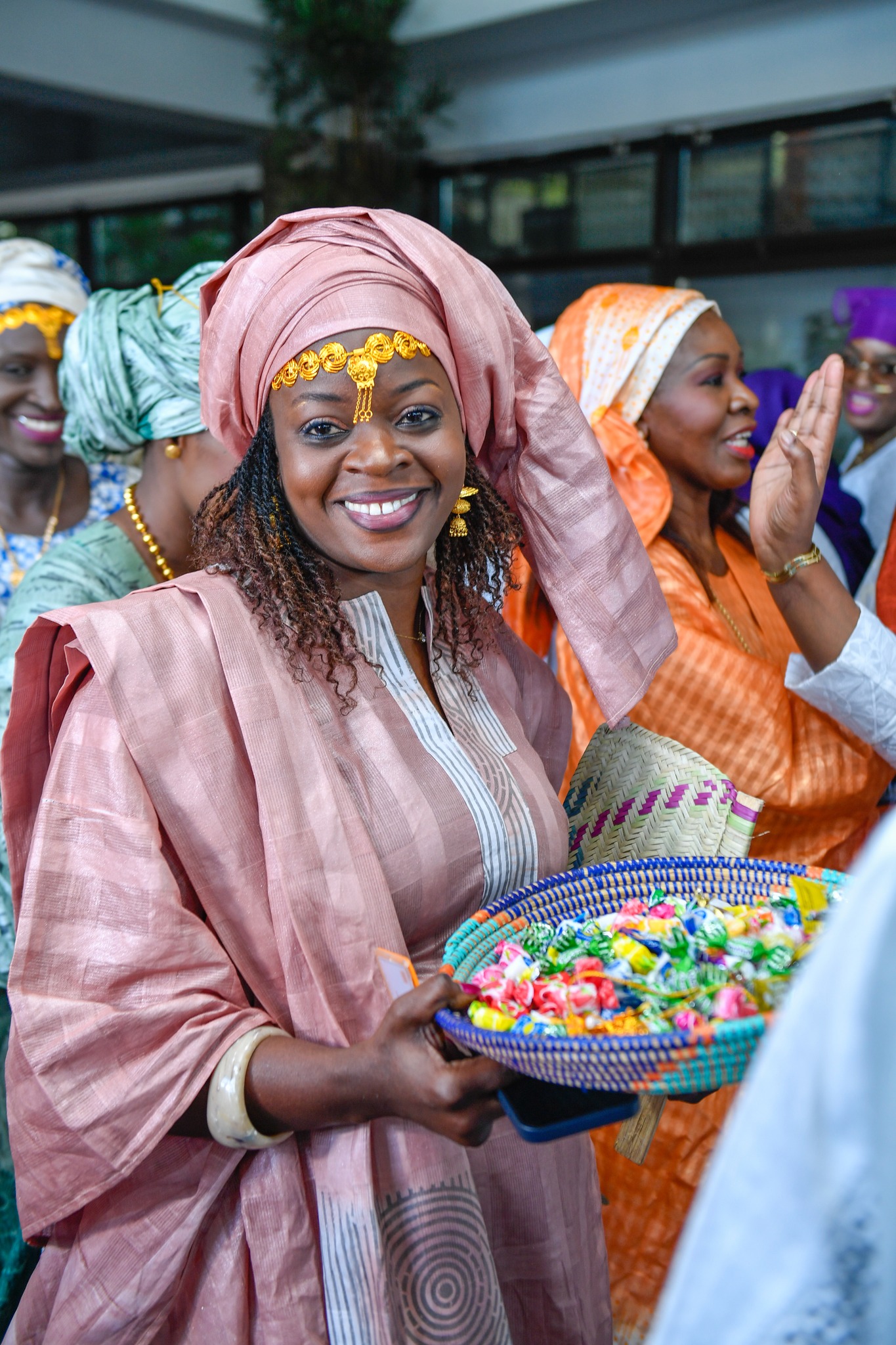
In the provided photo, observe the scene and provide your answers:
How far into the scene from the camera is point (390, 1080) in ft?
3.86

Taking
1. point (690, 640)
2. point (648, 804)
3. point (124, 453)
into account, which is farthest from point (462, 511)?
point (124, 453)

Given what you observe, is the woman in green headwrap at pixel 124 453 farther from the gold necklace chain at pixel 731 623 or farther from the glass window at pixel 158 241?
the glass window at pixel 158 241


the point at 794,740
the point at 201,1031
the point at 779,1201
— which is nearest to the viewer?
the point at 779,1201

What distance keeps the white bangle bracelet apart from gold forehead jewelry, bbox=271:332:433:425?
782 millimetres

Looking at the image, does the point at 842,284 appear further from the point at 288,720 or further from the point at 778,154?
the point at 288,720

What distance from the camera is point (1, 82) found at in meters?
5.68

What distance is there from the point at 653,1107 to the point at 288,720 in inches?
24.9

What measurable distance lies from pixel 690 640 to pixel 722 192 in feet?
14.5

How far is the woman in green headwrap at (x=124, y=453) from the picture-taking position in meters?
2.09

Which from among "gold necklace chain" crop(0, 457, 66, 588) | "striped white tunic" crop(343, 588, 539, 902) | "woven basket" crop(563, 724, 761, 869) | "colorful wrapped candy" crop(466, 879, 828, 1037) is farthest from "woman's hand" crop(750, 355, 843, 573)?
"gold necklace chain" crop(0, 457, 66, 588)

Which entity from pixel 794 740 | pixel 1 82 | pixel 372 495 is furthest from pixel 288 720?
pixel 1 82

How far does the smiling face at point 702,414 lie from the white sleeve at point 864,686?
1.85 ft

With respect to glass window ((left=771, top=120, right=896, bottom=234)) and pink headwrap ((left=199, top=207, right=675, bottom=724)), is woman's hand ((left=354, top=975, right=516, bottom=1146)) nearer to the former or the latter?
pink headwrap ((left=199, top=207, right=675, bottom=724))

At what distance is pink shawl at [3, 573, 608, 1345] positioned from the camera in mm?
1240
